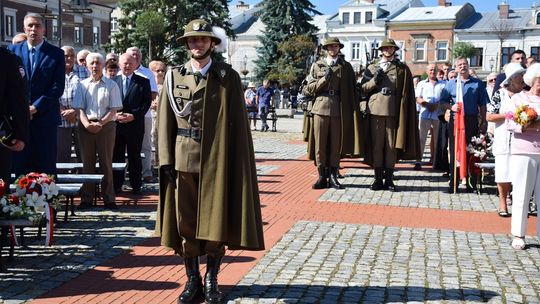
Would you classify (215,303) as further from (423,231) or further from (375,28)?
(375,28)

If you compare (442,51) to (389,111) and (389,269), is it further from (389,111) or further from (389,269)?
(389,269)

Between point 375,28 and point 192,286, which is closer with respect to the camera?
point 192,286

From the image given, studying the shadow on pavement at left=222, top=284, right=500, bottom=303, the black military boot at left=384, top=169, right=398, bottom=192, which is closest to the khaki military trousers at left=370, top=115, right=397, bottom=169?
the black military boot at left=384, top=169, right=398, bottom=192

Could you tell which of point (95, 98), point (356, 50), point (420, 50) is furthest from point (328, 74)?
point (356, 50)

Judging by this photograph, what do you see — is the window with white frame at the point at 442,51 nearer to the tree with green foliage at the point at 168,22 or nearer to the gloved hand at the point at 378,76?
the tree with green foliage at the point at 168,22

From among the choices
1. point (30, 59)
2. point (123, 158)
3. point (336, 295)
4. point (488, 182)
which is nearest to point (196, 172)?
point (336, 295)

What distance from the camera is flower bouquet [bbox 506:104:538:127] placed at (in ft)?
23.5

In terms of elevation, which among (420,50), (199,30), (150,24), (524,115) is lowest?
(524,115)

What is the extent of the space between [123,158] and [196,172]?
5684 mm

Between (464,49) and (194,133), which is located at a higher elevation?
(464,49)

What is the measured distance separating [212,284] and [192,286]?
0.52 ft

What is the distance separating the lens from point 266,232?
7.93 metres

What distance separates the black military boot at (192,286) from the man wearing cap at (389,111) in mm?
6476

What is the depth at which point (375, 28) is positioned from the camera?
79.0 meters
